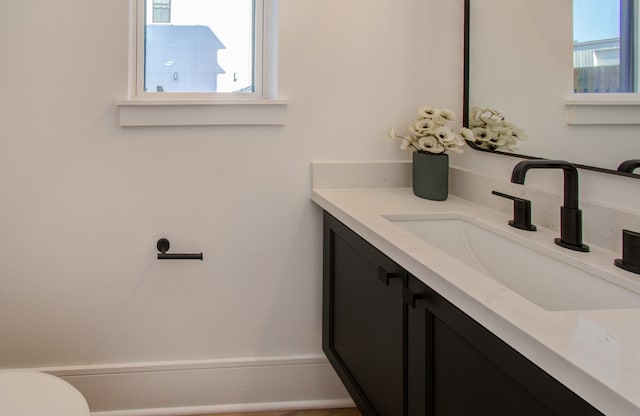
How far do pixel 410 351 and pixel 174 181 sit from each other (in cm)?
108

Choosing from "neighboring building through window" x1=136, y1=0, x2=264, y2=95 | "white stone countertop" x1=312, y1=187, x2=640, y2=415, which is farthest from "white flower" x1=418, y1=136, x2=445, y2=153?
"neighboring building through window" x1=136, y1=0, x2=264, y2=95

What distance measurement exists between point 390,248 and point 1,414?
939 millimetres

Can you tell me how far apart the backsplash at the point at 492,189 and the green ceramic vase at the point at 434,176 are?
9 cm

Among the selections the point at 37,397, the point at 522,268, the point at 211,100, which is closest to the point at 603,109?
the point at 522,268

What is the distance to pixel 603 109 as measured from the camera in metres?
1.12

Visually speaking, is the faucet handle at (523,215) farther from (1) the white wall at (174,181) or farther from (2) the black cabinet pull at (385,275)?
(1) the white wall at (174,181)

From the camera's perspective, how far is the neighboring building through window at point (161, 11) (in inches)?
72.4

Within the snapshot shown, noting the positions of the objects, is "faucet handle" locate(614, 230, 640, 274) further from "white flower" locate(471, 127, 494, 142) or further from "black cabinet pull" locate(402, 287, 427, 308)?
"white flower" locate(471, 127, 494, 142)

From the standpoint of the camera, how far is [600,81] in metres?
1.14

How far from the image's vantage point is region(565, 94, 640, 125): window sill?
1.05m

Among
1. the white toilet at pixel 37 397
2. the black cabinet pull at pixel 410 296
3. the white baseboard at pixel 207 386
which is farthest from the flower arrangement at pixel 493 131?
the white toilet at pixel 37 397

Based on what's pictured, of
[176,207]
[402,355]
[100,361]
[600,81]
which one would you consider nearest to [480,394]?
[402,355]

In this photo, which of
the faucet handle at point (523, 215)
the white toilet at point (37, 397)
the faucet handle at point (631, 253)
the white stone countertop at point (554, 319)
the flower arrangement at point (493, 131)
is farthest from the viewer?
the flower arrangement at point (493, 131)

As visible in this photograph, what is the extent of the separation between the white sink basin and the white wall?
1.70 feet
